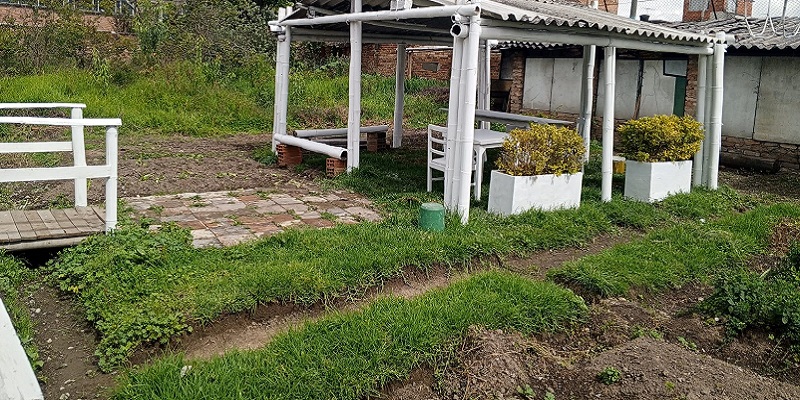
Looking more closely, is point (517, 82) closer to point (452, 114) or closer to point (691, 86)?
point (691, 86)

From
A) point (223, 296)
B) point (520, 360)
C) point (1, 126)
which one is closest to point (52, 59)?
point (1, 126)

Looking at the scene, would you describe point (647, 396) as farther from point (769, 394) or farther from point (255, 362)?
point (255, 362)

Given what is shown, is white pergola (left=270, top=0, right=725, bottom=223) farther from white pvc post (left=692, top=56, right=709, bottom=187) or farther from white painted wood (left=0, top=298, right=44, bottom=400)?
white painted wood (left=0, top=298, right=44, bottom=400)

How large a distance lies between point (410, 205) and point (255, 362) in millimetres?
4152

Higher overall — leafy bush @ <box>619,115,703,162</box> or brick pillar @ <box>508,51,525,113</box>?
brick pillar @ <box>508,51,525,113</box>

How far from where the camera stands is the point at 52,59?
15.9 meters

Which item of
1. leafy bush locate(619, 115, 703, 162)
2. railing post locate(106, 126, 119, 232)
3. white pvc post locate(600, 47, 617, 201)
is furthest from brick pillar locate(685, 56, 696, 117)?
railing post locate(106, 126, 119, 232)

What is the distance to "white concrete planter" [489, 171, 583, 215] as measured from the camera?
7.46 meters

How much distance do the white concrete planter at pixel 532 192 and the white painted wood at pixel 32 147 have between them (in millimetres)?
4317

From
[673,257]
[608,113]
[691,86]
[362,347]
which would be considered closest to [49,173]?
[362,347]

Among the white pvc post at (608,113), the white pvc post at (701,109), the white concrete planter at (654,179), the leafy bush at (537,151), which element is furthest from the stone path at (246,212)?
the white pvc post at (701,109)

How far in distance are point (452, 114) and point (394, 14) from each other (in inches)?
70.5

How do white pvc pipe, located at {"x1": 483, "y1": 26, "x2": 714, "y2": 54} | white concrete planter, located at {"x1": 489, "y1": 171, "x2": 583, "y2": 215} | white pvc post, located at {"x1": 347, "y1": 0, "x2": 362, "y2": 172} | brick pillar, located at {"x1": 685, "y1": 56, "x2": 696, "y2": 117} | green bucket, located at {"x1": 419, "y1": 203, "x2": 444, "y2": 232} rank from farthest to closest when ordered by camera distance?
1. brick pillar, located at {"x1": 685, "y1": 56, "x2": 696, "y2": 117}
2. white pvc post, located at {"x1": 347, "y1": 0, "x2": 362, "y2": 172}
3. white concrete planter, located at {"x1": 489, "y1": 171, "x2": 583, "y2": 215}
4. white pvc pipe, located at {"x1": 483, "y1": 26, "x2": 714, "y2": 54}
5. green bucket, located at {"x1": 419, "y1": 203, "x2": 444, "y2": 232}

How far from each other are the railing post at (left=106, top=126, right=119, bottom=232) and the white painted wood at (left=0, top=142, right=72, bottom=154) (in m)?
0.93
